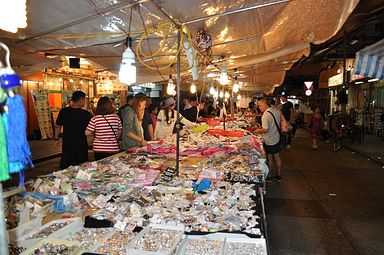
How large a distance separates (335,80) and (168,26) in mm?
20598

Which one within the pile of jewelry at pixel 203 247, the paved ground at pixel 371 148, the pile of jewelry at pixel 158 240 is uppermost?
the pile of jewelry at pixel 158 240

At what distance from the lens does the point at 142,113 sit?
25.3 ft

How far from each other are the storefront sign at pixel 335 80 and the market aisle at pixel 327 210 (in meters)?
10.8

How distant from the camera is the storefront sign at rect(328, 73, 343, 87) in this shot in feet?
68.3

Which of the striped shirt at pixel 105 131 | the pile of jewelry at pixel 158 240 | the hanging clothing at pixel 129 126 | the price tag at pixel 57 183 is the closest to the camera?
the pile of jewelry at pixel 158 240

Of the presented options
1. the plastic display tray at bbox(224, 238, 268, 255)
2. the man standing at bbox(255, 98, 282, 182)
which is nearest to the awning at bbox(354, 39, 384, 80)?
the man standing at bbox(255, 98, 282, 182)

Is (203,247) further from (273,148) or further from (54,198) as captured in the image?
→ (273,148)

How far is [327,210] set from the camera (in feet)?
21.1

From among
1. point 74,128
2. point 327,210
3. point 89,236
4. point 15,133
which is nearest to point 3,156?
point 15,133

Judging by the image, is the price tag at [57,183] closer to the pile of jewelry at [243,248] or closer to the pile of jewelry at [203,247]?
the pile of jewelry at [203,247]

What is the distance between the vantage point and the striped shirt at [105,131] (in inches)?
223

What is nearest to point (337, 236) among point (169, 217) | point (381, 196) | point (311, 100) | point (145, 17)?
point (381, 196)

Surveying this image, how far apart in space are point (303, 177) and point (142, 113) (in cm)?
504

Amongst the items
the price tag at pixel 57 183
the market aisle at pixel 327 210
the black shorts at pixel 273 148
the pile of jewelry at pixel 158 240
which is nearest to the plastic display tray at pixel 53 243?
the pile of jewelry at pixel 158 240
